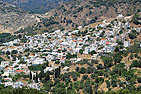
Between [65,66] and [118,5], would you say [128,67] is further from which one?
[118,5]

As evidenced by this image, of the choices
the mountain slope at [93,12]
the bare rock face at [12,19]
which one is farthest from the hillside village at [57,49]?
the bare rock face at [12,19]

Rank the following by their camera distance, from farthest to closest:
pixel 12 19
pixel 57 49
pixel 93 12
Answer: pixel 12 19 < pixel 93 12 < pixel 57 49

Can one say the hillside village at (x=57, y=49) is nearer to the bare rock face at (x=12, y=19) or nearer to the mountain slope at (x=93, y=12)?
the mountain slope at (x=93, y=12)

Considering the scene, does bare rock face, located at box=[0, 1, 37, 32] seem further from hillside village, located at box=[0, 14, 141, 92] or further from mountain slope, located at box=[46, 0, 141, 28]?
hillside village, located at box=[0, 14, 141, 92]

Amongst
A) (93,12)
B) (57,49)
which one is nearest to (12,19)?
(93,12)

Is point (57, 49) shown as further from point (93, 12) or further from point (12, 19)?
point (12, 19)

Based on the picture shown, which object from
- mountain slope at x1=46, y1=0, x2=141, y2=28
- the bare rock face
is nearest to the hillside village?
mountain slope at x1=46, y1=0, x2=141, y2=28
